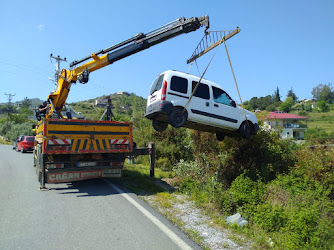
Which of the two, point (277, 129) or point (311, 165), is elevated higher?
point (277, 129)

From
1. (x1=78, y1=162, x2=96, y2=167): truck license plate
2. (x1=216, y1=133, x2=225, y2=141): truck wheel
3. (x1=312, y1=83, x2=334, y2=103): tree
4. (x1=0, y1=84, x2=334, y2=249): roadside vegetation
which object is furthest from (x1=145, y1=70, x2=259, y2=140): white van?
(x1=312, y1=83, x2=334, y2=103): tree

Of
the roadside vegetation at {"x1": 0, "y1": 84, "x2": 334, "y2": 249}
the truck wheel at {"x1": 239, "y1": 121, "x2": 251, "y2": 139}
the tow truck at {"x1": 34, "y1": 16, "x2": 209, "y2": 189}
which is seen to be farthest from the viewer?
the truck wheel at {"x1": 239, "y1": 121, "x2": 251, "y2": 139}

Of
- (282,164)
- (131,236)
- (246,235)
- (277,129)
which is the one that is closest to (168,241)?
(131,236)

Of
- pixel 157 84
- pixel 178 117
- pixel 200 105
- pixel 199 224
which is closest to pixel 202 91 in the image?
pixel 200 105

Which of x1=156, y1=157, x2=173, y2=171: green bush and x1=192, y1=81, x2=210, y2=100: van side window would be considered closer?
x1=192, y1=81, x2=210, y2=100: van side window

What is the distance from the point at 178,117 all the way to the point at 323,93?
153 m

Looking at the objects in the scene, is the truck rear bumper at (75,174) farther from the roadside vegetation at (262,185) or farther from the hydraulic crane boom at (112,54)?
the hydraulic crane boom at (112,54)

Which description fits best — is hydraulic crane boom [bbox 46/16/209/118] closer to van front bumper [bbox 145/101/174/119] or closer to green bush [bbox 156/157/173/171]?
van front bumper [bbox 145/101/174/119]

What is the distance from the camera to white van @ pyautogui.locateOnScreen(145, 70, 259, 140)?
24.2ft

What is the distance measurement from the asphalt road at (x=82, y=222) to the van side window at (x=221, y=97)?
4034 mm

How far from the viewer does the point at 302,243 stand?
4160 millimetres

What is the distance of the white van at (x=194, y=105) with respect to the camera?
737 cm

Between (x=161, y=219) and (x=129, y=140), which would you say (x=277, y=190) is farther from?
(x=129, y=140)

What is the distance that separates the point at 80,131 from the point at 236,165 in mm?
5811
